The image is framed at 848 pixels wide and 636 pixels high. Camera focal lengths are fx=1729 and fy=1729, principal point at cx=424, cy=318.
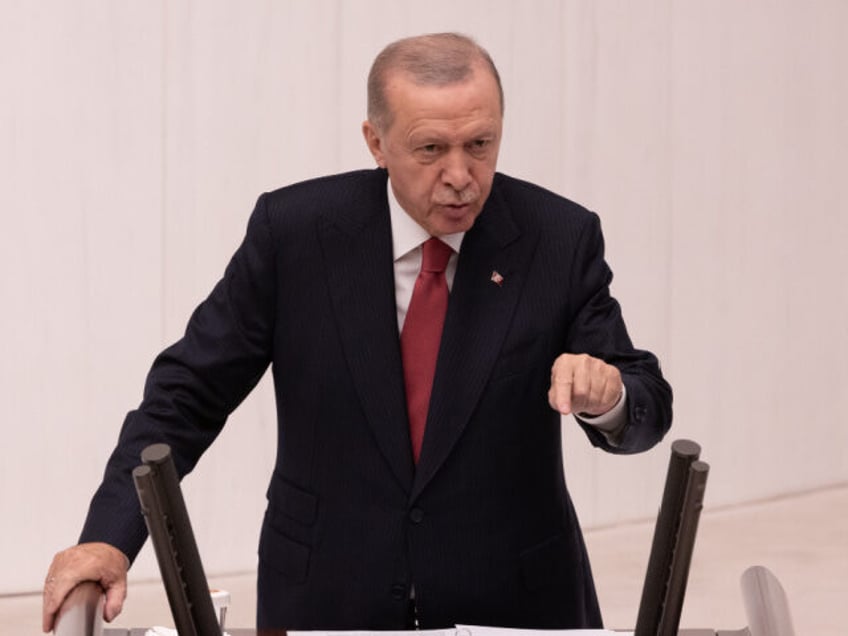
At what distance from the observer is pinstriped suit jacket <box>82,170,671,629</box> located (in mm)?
2260

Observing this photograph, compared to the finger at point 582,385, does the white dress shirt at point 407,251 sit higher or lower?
higher

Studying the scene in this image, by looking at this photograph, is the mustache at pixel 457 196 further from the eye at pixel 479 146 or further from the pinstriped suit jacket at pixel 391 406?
the pinstriped suit jacket at pixel 391 406

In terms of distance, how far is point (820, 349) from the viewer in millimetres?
6363

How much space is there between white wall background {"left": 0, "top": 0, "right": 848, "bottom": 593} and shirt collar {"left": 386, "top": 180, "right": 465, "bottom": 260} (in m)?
2.65

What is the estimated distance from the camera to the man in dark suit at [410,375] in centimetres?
222

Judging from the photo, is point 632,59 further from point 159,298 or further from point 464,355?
point 464,355

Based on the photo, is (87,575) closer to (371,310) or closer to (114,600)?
(114,600)

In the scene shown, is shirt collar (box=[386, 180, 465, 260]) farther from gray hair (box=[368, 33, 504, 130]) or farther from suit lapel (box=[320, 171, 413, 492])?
gray hair (box=[368, 33, 504, 130])

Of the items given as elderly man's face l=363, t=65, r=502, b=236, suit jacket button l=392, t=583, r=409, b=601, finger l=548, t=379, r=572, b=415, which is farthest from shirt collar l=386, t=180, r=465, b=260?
finger l=548, t=379, r=572, b=415

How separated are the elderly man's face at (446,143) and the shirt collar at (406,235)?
10 cm

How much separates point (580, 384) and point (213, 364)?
2.22 ft

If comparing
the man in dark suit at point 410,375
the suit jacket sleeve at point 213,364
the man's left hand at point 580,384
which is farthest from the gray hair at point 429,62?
the man's left hand at point 580,384

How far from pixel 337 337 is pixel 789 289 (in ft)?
13.7

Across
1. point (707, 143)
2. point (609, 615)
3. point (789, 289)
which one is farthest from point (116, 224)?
point (789, 289)
